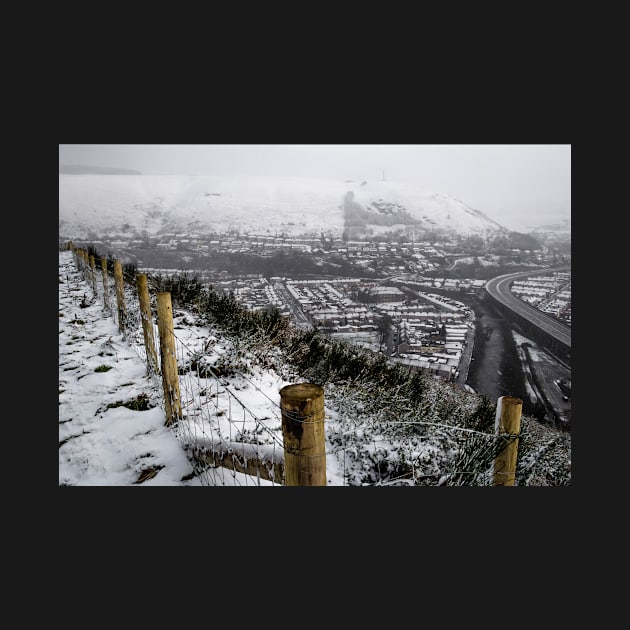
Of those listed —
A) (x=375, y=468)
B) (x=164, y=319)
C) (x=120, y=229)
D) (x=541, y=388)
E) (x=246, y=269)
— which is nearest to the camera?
(x=164, y=319)

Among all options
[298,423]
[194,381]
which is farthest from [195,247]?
[298,423]

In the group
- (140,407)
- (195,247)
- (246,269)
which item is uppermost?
(195,247)

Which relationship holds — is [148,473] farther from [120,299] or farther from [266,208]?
[266,208]

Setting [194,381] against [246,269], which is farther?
[246,269]

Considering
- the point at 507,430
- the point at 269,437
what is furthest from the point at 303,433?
the point at 269,437

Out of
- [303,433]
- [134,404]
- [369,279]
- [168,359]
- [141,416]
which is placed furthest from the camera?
[369,279]

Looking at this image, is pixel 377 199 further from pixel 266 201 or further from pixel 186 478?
pixel 186 478
